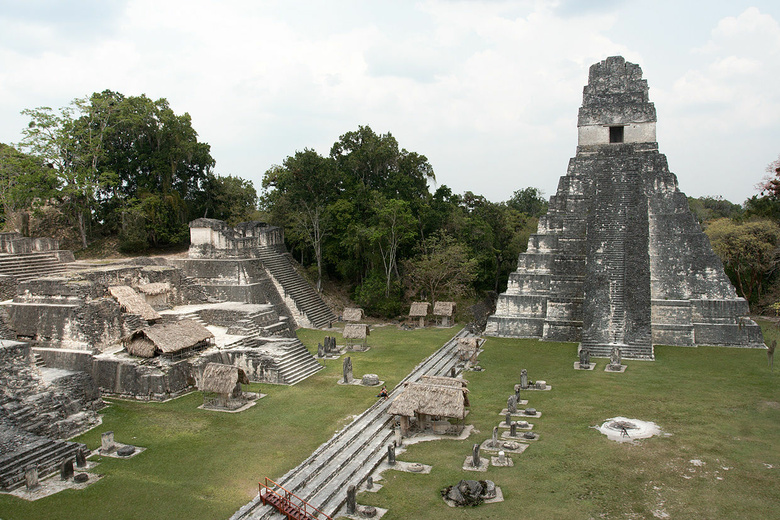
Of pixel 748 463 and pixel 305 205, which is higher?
pixel 305 205

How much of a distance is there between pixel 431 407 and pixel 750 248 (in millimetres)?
24200

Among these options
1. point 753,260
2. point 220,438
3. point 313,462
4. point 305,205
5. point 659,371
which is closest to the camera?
point 313,462

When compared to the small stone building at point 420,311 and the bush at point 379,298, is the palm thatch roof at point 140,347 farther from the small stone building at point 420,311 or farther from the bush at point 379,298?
the bush at point 379,298

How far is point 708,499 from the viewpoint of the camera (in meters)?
10.5

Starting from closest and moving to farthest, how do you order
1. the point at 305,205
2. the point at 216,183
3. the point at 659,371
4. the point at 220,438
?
1. the point at 220,438
2. the point at 659,371
3. the point at 305,205
4. the point at 216,183

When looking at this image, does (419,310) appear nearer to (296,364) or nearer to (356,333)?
(356,333)

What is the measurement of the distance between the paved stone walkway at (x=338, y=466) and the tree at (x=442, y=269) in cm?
1413

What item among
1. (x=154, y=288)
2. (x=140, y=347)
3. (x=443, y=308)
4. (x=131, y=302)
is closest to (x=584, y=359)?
(x=443, y=308)

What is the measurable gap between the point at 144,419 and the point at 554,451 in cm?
1098

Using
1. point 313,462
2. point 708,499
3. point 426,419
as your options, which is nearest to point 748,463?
point 708,499

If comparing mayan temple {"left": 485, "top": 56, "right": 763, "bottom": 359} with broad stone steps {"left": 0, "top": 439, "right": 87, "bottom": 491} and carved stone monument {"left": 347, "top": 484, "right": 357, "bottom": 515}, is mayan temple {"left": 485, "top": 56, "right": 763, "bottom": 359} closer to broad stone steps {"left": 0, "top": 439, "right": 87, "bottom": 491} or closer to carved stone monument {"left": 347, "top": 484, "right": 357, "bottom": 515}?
carved stone monument {"left": 347, "top": 484, "right": 357, "bottom": 515}

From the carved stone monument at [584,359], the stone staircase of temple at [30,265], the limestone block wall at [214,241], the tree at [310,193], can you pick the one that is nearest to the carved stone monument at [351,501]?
the carved stone monument at [584,359]

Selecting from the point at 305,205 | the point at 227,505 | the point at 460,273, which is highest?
the point at 305,205

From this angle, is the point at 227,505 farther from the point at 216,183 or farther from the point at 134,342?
the point at 216,183
